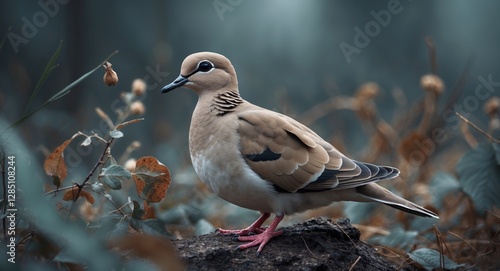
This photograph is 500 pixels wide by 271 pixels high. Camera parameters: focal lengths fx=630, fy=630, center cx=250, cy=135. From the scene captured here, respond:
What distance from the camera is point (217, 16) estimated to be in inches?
277

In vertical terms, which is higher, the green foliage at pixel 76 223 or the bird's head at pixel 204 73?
the bird's head at pixel 204 73

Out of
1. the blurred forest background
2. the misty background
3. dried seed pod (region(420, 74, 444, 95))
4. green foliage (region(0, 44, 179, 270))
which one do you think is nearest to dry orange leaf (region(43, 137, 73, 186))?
green foliage (region(0, 44, 179, 270))

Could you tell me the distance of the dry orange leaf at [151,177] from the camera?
2.63m

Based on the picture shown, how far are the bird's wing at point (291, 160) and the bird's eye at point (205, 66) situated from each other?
0.33 metres

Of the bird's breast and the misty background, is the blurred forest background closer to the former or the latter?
the misty background

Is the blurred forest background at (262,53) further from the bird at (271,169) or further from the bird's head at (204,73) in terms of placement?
the bird at (271,169)

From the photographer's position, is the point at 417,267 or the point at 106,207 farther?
the point at 106,207

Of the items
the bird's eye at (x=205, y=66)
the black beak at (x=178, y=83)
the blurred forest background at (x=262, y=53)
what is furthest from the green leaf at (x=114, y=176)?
the blurred forest background at (x=262, y=53)

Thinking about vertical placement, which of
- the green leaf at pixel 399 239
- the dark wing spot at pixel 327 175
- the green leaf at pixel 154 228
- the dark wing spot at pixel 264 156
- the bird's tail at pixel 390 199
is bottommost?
the green leaf at pixel 399 239

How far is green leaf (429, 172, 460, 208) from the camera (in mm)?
3789

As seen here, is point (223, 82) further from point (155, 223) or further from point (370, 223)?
point (370, 223)

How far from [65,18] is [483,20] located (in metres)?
4.64

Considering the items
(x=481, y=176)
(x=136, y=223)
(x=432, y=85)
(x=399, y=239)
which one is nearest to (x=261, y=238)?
(x=136, y=223)

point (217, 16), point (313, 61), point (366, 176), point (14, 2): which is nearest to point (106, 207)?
point (366, 176)
